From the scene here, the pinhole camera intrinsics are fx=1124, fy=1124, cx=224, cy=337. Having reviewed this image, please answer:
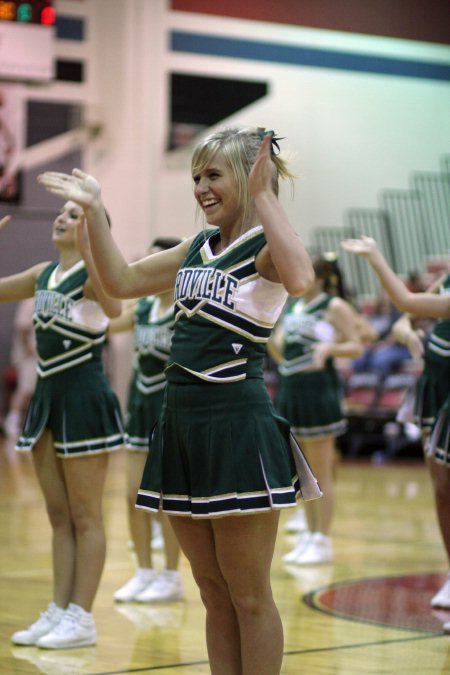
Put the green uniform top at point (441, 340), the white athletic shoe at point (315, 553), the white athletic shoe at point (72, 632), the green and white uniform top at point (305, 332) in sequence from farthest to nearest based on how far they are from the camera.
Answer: the green and white uniform top at point (305, 332)
the white athletic shoe at point (315, 553)
the green uniform top at point (441, 340)
the white athletic shoe at point (72, 632)

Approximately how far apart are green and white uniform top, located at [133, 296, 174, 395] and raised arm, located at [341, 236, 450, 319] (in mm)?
1399

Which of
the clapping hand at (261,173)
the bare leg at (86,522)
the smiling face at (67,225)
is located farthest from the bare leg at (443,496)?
the clapping hand at (261,173)

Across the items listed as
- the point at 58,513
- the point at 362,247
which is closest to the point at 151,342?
the point at 58,513

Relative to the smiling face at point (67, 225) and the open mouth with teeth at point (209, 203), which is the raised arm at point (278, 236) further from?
the smiling face at point (67, 225)

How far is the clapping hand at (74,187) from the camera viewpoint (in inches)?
109

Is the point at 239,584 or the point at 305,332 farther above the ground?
the point at 305,332

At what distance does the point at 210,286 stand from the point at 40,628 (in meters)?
2.08

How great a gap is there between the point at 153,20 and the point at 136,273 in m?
11.8

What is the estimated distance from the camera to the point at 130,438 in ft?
17.7

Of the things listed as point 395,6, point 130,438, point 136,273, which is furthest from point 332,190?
point 136,273

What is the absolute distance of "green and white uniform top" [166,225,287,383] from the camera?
2826 mm

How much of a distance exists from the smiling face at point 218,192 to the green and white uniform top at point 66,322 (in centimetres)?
154

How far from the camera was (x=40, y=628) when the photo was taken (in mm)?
4348

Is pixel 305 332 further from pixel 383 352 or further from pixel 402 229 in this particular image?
pixel 402 229
